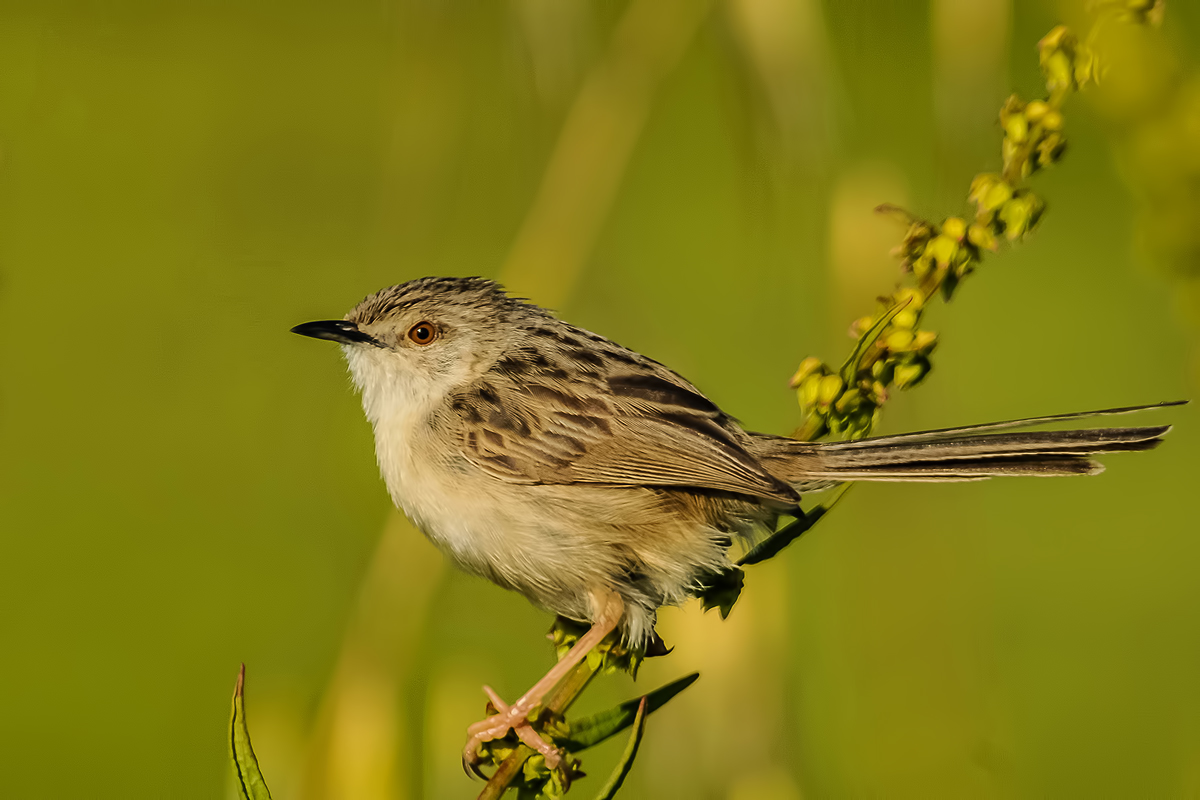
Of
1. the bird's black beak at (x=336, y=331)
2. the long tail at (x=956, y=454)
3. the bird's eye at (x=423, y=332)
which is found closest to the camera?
the long tail at (x=956, y=454)

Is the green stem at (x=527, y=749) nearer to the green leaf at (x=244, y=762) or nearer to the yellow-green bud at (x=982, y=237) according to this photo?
the green leaf at (x=244, y=762)

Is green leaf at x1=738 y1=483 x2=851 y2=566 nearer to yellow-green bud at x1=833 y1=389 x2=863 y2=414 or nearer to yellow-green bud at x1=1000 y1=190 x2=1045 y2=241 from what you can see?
yellow-green bud at x1=833 y1=389 x2=863 y2=414

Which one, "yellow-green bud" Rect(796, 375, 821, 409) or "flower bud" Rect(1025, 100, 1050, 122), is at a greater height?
"flower bud" Rect(1025, 100, 1050, 122)

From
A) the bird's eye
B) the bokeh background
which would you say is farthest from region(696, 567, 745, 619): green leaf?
the bird's eye

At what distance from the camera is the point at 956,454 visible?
2.67 m

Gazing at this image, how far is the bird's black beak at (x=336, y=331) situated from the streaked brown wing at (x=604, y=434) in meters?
0.37

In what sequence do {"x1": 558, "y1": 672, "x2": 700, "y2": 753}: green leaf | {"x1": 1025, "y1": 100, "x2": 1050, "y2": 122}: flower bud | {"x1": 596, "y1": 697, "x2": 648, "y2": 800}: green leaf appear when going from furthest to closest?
1. {"x1": 558, "y1": 672, "x2": 700, "y2": 753}: green leaf
2. {"x1": 1025, "y1": 100, "x2": 1050, "y2": 122}: flower bud
3. {"x1": 596, "y1": 697, "x2": 648, "y2": 800}: green leaf

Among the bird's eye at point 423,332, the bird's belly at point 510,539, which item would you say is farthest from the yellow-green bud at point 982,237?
the bird's eye at point 423,332

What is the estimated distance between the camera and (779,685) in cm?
214

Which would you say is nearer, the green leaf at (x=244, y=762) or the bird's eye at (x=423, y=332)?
the green leaf at (x=244, y=762)

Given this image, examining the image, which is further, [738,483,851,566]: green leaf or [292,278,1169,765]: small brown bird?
[292,278,1169,765]: small brown bird

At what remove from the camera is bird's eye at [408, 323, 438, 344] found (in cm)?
342

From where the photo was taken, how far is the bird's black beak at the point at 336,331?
315 cm

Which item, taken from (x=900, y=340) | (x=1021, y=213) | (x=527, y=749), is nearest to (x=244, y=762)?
(x=527, y=749)
